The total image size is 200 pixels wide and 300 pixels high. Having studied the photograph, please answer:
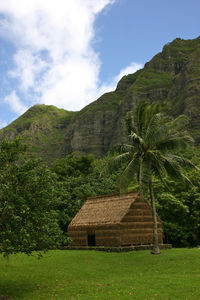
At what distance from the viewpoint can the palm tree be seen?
896 inches

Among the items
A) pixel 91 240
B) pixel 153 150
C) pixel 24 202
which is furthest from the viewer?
pixel 91 240

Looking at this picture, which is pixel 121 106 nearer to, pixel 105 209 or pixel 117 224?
pixel 105 209

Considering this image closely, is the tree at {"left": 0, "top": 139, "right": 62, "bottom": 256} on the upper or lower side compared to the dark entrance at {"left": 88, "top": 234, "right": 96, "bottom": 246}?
upper

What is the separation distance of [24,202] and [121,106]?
130 metres

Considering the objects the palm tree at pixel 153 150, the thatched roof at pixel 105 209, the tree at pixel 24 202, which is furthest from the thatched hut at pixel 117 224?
the tree at pixel 24 202

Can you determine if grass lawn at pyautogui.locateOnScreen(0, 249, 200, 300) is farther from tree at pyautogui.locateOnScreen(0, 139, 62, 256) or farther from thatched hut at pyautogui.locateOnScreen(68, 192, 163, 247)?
tree at pyautogui.locateOnScreen(0, 139, 62, 256)

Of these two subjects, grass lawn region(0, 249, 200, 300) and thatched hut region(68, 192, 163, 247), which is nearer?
grass lawn region(0, 249, 200, 300)

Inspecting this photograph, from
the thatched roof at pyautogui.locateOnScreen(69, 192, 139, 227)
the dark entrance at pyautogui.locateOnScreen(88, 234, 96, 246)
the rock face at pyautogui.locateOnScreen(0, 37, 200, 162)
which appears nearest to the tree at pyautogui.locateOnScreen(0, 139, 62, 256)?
the thatched roof at pyautogui.locateOnScreen(69, 192, 139, 227)

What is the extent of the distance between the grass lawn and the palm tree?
3599 millimetres

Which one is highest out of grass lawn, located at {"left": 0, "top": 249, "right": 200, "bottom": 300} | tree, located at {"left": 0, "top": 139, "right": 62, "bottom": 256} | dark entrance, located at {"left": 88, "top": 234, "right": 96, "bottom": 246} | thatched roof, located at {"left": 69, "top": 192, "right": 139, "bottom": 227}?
tree, located at {"left": 0, "top": 139, "right": 62, "bottom": 256}

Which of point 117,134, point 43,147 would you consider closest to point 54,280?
point 117,134

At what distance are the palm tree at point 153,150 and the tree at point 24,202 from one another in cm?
849

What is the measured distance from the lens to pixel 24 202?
14.0 metres

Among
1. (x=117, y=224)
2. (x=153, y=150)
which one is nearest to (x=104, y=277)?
(x=117, y=224)
